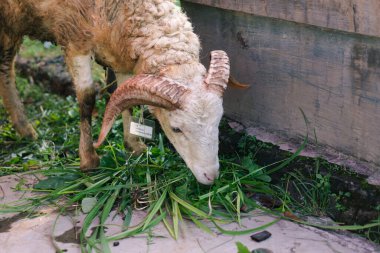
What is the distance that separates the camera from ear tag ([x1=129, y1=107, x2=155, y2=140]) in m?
4.92

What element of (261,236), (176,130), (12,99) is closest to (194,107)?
(176,130)

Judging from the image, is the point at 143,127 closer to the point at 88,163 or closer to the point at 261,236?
the point at 88,163

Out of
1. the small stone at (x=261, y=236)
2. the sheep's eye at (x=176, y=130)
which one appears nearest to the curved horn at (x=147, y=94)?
the sheep's eye at (x=176, y=130)

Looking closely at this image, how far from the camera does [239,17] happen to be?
5.30 m

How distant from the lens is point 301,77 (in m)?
4.83

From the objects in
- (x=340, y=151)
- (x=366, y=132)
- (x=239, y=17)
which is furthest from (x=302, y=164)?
(x=239, y=17)

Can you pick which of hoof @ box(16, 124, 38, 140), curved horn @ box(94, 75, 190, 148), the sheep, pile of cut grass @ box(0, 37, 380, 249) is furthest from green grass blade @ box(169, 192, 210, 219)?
hoof @ box(16, 124, 38, 140)

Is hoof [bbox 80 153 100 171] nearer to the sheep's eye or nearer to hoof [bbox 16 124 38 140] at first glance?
the sheep's eye

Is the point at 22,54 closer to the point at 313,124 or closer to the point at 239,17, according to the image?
the point at 239,17

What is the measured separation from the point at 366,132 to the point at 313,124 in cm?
54

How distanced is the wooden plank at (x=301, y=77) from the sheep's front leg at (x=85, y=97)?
3.75 ft

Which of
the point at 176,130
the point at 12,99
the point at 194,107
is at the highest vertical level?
the point at 194,107

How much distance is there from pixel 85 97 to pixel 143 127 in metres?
0.69

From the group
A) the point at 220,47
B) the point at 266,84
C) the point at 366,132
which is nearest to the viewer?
the point at 366,132
